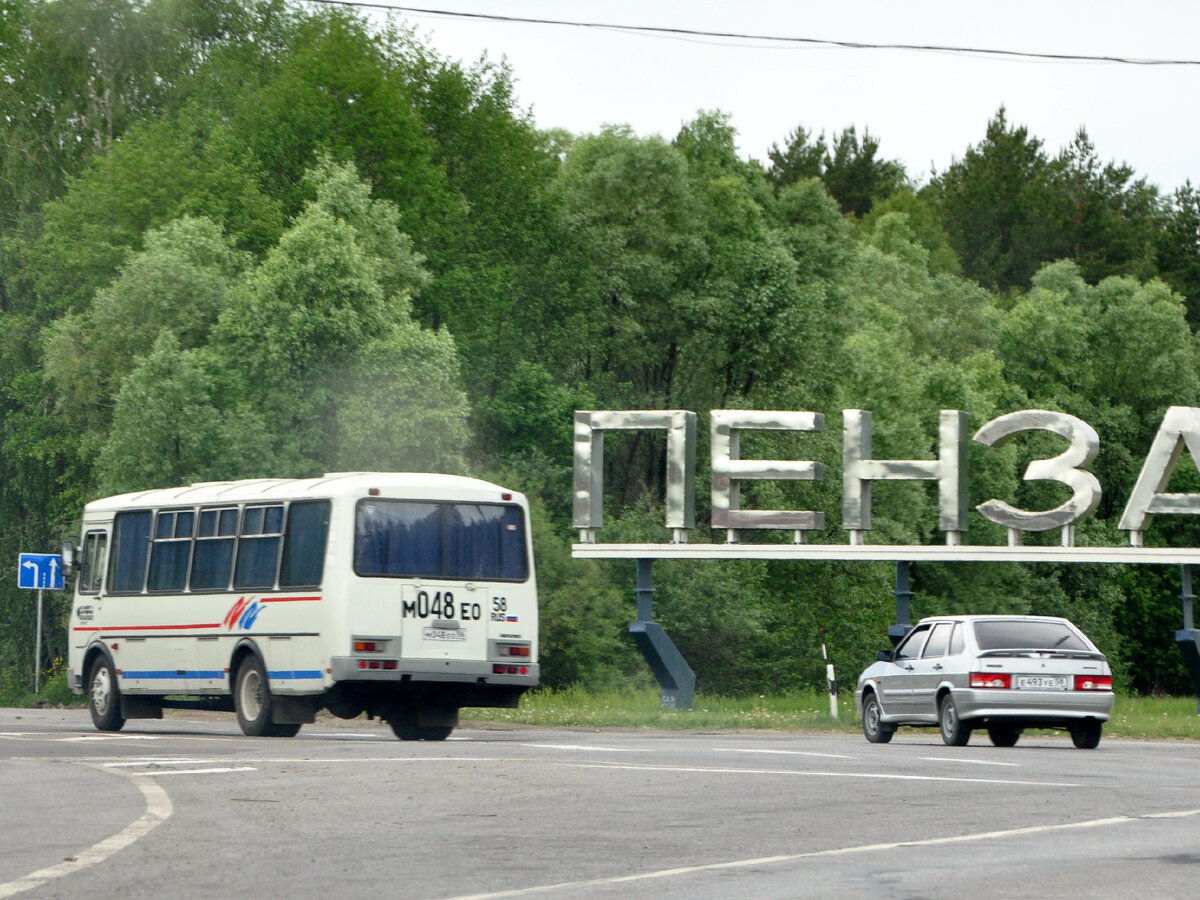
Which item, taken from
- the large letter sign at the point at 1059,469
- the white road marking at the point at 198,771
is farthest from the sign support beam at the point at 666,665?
the white road marking at the point at 198,771

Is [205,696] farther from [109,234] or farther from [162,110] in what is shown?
[162,110]

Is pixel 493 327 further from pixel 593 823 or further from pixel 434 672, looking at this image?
pixel 593 823

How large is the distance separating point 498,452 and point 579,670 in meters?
13.2

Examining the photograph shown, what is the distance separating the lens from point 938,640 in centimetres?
2375

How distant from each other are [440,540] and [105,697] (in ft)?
19.6

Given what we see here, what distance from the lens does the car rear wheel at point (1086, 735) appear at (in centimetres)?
2336

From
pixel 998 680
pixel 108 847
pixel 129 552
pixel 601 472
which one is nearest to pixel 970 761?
pixel 998 680

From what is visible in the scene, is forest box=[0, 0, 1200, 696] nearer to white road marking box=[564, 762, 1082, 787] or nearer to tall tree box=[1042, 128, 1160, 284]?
tall tree box=[1042, 128, 1160, 284]

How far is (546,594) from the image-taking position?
50500 mm

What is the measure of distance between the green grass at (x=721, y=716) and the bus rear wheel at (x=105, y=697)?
21.7 feet

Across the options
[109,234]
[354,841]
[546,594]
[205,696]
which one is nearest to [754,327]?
[546,594]

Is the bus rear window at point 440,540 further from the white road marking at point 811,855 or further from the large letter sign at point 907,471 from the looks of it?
the white road marking at point 811,855

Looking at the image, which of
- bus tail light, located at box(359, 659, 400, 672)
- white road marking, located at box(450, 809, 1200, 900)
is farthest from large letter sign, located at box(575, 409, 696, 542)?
white road marking, located at box(450, 809, 1200, 900)

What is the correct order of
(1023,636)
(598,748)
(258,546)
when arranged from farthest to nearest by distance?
1. (258,546)
2. (1023,636)
3. (598,748)
